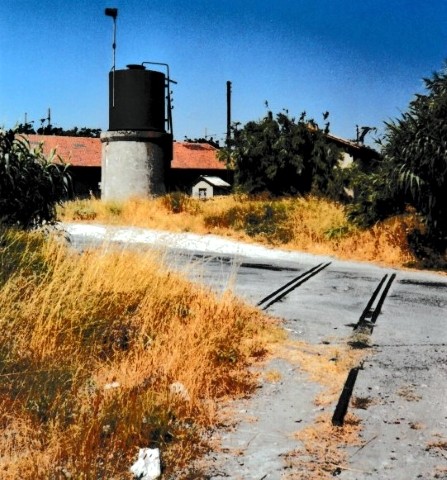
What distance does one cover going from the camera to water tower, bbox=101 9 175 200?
69.3ft

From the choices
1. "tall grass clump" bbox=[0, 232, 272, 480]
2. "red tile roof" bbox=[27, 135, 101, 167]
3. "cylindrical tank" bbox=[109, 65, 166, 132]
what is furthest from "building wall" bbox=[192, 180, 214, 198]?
"tall grass clump" bbox=[0, 232, 272, 480]

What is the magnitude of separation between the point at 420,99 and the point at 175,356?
903 cm

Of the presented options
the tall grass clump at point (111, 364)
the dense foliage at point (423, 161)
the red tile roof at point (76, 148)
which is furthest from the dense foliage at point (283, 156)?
the red tile roof at point (76, 148)

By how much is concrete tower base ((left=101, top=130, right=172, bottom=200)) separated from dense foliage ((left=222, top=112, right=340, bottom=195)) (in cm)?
306

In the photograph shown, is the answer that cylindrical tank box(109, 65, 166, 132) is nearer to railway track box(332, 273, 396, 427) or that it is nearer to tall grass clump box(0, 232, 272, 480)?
railway track box(332, 273, 396, 427)

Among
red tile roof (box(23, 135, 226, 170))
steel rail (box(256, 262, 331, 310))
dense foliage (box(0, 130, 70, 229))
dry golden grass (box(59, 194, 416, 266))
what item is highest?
red tile roof (box(23, 135, 226, 170))

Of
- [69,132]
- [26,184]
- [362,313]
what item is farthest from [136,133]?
[69,132]

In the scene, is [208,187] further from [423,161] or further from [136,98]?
[423,161]

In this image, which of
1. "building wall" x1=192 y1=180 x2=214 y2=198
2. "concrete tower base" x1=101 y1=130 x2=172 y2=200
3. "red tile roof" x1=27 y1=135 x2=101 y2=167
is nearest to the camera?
"concrete tower base" x1=101 y1=130 x2=172 y2=200

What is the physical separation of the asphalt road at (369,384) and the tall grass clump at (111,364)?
364mm

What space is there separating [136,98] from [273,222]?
8.82 m

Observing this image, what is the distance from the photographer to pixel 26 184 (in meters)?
8.78

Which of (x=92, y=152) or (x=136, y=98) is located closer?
(x=136, y=98)

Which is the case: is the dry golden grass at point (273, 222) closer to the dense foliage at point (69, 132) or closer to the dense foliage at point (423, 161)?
the dense foliage at point (423, 161)
